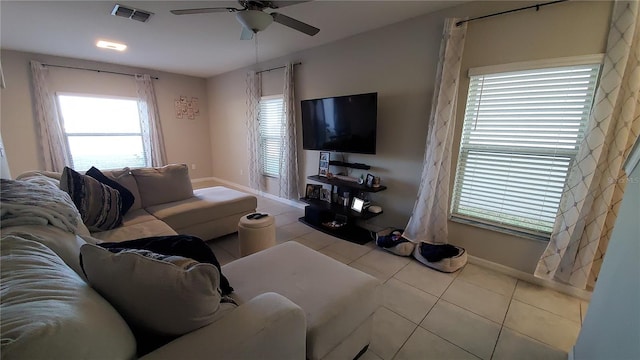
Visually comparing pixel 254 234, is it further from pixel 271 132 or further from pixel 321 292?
pixel 271 132

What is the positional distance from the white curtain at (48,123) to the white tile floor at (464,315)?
3.90 metres

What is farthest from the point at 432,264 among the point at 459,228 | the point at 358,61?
the point at 358,61

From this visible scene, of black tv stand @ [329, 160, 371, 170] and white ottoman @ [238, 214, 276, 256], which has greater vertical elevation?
black tv stand @ [329, 160, 371, 170]

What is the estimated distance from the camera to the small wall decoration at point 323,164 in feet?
11.8

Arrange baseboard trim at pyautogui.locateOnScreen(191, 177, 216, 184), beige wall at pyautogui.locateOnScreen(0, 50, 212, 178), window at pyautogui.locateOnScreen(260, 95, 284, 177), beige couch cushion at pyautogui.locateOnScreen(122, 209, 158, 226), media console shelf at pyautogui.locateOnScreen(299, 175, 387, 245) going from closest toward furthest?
beige couch cushion at pyautogui.locateOnScreen(122, 209, 158, 226)
media console shelf at pyautogui.locateOnScreen(299, 175, 387, 245)
beige wall at pyautogui.locateOnScreen(0, 50, 212, 178)
window at pyautogui.locateOnScreen(260, 95, 284, 177)
baseboard trim at pyautogui.locateOnScreen(191, 177, 216, 184)

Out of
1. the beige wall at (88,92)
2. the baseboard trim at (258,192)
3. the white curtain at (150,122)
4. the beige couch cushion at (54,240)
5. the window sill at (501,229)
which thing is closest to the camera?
the beige couch cushion at (54,240)

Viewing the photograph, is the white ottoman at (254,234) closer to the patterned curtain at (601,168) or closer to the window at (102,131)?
the patterned curtain at (601,168)

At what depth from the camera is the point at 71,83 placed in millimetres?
4312

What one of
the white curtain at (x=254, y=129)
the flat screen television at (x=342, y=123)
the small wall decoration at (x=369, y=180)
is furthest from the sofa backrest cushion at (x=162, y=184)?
the small wall decoration at (x=369, y=180)

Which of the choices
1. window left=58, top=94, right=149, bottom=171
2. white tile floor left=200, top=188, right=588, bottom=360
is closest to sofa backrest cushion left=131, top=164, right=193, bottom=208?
white tile floor left=200, top=188, right=588, bottom=360

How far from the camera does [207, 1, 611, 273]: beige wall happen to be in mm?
1953

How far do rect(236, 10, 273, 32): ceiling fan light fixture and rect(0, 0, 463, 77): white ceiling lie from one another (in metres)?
0.68

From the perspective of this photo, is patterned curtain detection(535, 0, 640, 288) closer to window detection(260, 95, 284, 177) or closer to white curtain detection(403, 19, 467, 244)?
white curtain detection(403, 19, 467, 244)

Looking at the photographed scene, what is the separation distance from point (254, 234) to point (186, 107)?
15.3ft
